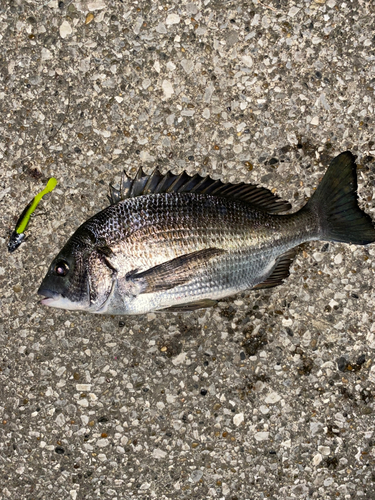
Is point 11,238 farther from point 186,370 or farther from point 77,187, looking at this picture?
point 186,370

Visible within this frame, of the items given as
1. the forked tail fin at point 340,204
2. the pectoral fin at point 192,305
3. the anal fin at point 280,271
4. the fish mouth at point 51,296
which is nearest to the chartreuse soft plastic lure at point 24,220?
the fish mouth at point 51,296

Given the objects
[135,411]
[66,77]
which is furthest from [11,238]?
[135,411]

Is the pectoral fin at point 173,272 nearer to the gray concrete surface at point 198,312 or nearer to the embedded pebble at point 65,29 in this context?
the gray concrete surface at point 198,312

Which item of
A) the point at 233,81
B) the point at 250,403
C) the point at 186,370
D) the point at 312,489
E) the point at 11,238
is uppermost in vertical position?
the point at 233,81

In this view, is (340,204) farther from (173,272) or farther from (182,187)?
(173,272)

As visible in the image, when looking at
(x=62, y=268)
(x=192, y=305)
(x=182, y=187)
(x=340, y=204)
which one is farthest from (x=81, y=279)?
(x=340, y=204)

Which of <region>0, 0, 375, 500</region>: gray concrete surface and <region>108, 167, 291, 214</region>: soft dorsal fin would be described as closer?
<region>108, 167, 291, 214</region>: soft dorsal fin

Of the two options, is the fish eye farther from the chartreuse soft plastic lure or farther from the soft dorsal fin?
the chartreuse soft plastic lure

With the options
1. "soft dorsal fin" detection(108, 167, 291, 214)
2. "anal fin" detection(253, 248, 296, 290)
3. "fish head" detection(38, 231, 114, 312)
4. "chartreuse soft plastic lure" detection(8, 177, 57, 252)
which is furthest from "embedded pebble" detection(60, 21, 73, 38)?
"anal fin" detection(253, 248, 296, 290)
